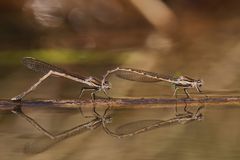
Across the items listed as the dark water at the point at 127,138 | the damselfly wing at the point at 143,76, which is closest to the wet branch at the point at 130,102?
the dark water at the point at 127,138

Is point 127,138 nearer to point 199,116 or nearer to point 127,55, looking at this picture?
point 199,116

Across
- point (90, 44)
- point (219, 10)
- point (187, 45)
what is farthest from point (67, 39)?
point (219, 10)

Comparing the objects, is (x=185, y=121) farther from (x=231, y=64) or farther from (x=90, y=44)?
(x=90, y=44)

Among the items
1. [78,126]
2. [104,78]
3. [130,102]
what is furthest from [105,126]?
[104,78]

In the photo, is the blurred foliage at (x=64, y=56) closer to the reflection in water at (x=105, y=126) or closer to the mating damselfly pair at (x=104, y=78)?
the mating damselfly pair at (x=104, y=78)

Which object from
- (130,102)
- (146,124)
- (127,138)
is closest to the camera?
(127,138)

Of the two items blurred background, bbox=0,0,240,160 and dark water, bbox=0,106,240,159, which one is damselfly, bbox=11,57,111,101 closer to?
blurred background, bbox=0,0,240,160

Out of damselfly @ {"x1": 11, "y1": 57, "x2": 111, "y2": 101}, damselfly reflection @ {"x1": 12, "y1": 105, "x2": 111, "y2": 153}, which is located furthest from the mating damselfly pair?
damselfly reflection @ {"x1": 12, "y1": 105, "x2": 111, "y2": 153}
